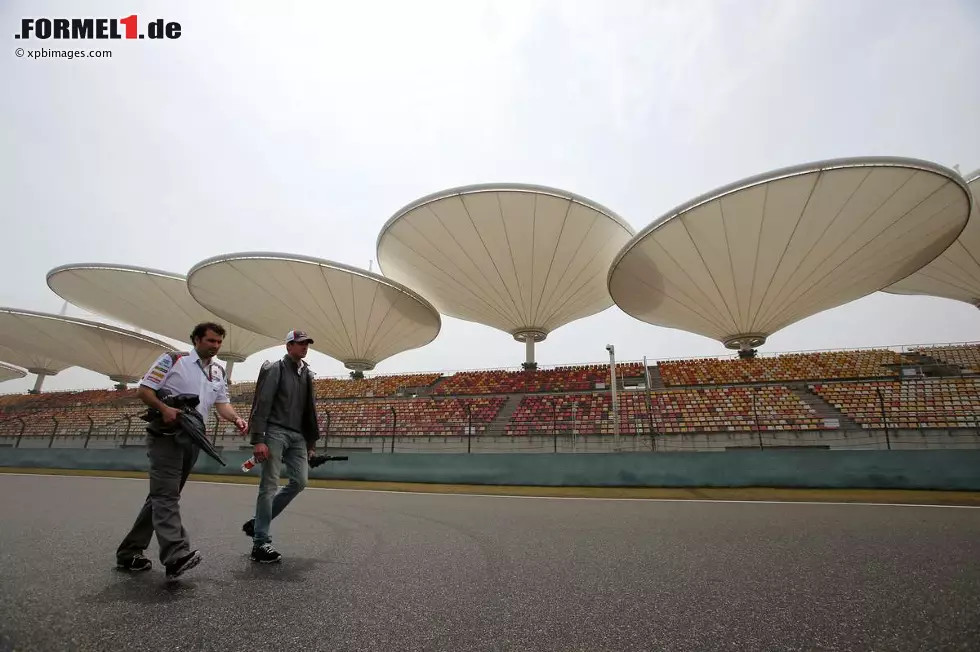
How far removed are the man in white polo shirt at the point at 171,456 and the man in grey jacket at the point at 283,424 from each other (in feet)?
0.60

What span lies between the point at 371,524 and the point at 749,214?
17722mm

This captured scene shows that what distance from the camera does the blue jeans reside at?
2590 mm

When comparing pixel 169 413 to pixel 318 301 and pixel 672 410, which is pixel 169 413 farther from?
pixel 318 301

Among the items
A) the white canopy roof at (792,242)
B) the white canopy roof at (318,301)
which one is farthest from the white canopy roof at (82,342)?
the white canopy roof at (792,242)

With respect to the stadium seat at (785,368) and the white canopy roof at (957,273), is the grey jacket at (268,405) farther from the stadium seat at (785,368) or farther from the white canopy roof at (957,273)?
the white canopy roof at (957,273)

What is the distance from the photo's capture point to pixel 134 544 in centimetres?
226

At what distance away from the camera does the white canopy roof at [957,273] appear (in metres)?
21.0

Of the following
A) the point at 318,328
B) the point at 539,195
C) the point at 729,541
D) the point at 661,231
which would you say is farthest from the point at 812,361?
the point at 318,328

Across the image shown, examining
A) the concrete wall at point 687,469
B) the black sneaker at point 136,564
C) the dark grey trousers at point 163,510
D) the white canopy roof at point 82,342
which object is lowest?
the concrete wall at point 687,469

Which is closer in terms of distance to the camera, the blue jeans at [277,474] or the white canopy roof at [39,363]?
the blue jeans at [277,474]

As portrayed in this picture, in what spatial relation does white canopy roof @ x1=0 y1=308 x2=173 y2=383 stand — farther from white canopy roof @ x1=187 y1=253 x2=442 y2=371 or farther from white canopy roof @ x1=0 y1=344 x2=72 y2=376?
white canopy roof @ x1=187 y1=253 x2=442 y2=371

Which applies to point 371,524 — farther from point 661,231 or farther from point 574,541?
point 661,231

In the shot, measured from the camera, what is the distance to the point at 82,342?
35656 mm

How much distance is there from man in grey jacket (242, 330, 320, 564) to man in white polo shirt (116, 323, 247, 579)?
18cm
